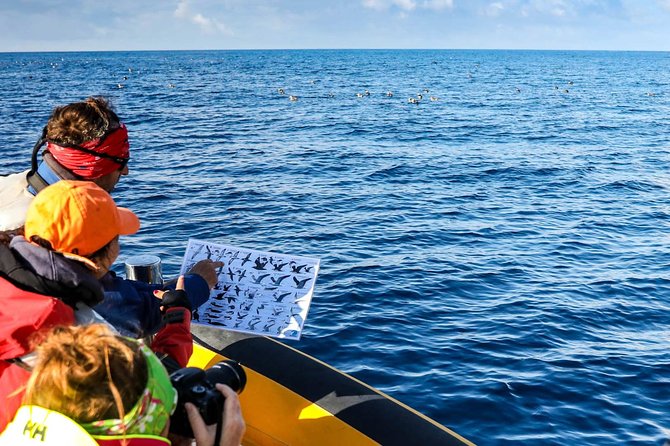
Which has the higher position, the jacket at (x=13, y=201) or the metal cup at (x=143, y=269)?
the jacket at (x=13, y=201)

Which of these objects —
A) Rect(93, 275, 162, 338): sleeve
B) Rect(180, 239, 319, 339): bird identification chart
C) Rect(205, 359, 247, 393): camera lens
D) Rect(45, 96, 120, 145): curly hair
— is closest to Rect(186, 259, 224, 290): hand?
Rect(180, 239, 319, 339): bird identification chart

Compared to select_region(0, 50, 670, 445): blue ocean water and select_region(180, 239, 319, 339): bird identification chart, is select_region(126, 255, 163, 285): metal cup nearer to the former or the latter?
select_region(180, 239, 319, 339): bird identification chart

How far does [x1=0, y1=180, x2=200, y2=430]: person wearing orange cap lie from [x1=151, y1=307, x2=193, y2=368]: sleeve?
2.02 feet

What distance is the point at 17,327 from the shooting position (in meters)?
2.33

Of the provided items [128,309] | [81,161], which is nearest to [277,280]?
[128,309]

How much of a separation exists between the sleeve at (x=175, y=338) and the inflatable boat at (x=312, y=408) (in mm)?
1115

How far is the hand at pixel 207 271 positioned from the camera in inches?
153

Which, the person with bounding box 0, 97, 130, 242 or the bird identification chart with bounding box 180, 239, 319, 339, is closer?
the person with bounding box 0, 97, 130, 242

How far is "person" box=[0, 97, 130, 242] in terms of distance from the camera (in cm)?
343

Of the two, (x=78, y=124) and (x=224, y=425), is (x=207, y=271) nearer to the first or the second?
(x=78, y=124)

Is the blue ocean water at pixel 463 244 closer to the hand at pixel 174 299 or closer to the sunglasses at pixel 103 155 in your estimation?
the hand at pixel 174 299

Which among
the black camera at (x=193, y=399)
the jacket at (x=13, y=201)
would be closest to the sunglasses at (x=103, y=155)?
the jacket at (x=13, y=201)

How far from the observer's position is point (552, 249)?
497 inches

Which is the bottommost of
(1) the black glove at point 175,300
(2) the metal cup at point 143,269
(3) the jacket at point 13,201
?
(2) the metal cup at point 143,269
